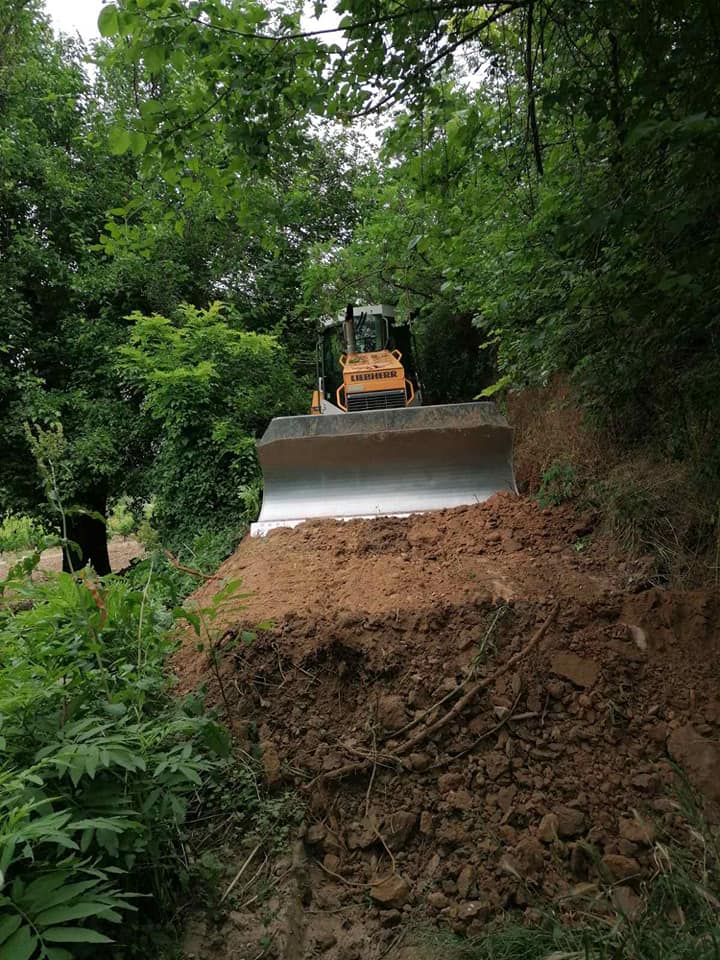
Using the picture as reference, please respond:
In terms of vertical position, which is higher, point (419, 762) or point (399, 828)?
point (419, 762)

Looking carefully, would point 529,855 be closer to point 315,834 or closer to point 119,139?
point 315,834

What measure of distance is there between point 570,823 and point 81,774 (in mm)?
1750

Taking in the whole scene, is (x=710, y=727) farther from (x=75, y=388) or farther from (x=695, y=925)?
(x=75, y=388)

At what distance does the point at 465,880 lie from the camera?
85.7 inches

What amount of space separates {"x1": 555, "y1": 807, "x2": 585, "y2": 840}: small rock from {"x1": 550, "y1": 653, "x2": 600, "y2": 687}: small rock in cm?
61

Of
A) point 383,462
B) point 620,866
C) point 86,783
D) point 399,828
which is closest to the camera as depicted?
point 86,783

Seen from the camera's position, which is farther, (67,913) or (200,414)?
(200,414)

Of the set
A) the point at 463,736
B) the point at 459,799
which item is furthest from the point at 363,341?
the point at 459,799

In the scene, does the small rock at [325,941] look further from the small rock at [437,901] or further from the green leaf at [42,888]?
the green leaf at [42,888]

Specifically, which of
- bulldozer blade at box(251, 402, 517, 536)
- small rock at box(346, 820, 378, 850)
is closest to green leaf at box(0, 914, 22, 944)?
small rock at box(346, 820, 378, 850)

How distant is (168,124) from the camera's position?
2582 millimetres

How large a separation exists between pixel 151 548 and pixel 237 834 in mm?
1216

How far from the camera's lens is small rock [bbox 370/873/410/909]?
85.1 inches

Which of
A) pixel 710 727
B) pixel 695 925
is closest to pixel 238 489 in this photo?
pixel 710 727
